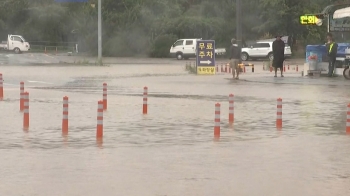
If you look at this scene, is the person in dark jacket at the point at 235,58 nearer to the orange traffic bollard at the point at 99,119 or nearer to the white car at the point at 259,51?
the orange traffic bollard at the point at 99,119

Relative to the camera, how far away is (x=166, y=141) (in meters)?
15.1

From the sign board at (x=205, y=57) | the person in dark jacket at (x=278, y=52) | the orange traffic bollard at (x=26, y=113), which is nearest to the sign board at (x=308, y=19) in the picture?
the person in dark jacket at (x=278, y=52)

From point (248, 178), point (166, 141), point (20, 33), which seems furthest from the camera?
point (20, 33)

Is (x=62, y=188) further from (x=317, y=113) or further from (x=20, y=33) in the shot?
(x=20, y=33)

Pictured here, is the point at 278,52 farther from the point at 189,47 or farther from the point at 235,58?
the point at 189,47

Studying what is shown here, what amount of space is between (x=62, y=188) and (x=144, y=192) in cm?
98

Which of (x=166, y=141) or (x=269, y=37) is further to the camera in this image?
(x=269, y=37)

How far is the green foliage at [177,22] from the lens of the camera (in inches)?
2950

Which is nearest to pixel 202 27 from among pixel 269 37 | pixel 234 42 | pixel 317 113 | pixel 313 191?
pixel 269 37

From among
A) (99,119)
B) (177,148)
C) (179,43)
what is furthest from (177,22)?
(177,148)

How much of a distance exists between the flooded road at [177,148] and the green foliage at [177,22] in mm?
49279

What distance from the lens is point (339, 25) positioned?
37.2m

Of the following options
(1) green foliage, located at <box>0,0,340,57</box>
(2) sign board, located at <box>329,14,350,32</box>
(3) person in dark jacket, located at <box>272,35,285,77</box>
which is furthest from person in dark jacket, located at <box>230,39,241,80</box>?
(1) green foliage, located at <box>0,0,340,57</box>

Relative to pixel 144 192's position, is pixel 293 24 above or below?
above
